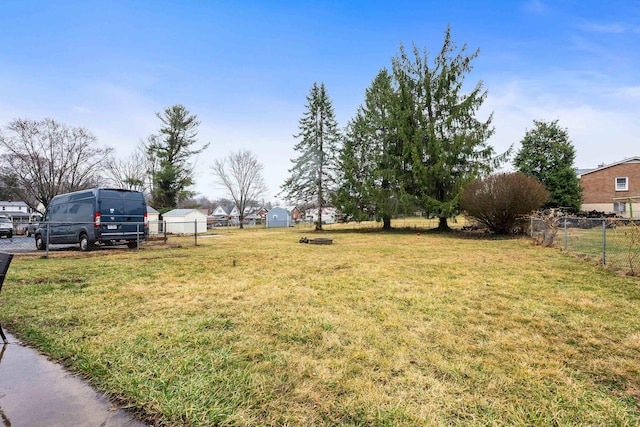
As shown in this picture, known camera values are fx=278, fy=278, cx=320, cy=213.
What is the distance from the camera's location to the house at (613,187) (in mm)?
25578

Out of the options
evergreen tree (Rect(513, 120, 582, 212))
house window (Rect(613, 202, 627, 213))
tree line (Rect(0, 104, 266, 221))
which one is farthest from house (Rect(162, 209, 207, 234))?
house window (Rect(613, 202, 627, 213))

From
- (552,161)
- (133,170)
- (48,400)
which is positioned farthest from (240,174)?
(48,400)

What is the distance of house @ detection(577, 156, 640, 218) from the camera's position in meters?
25.6

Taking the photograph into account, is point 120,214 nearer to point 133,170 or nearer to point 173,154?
point 173,154

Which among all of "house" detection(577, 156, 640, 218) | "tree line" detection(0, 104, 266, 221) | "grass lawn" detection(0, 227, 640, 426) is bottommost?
"grass lawn" detection(0, 227, 640, 426)

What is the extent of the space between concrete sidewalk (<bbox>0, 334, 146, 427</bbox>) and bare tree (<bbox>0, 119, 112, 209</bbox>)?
105 feet

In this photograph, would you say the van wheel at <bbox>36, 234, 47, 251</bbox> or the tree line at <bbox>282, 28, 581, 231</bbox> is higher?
the tree line at <bbox>282, 28, 581, 231</bbox>

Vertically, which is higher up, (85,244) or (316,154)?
(316,154)

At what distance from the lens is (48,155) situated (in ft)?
85.0

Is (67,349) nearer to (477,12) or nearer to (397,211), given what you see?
(477,12)

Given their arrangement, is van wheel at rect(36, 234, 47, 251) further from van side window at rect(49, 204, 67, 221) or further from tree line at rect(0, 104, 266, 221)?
tree line at rect(0, 104, 266, 221)

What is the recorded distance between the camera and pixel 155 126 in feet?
94.5

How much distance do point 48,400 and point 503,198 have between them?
1721cm

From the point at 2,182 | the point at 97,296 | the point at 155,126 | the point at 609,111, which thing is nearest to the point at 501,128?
the point at 609,111
